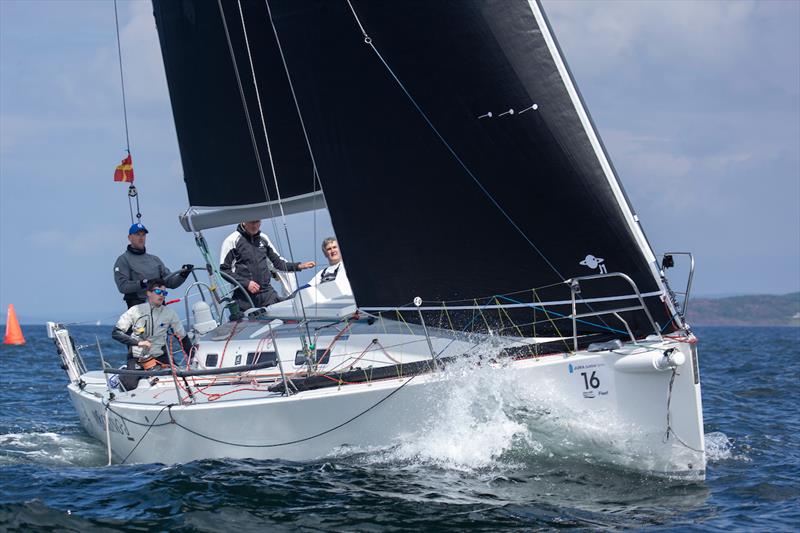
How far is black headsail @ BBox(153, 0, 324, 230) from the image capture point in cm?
1145

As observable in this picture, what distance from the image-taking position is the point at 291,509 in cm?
707

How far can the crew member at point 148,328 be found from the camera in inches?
405

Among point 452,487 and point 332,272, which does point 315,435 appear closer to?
point 452,487

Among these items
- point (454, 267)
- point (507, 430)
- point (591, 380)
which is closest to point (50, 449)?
point (454, 267)

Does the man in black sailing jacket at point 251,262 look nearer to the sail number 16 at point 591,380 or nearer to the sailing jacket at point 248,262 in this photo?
the sailing jacket at point 248,262

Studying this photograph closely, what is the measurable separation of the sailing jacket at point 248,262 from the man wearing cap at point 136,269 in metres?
0.78

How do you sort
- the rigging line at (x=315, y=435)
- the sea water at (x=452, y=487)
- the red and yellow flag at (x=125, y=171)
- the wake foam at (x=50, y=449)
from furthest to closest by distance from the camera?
the red and yellow flag at (x=125, y=171)
the wake foam at (x=50, y=449)
the rigging line at (x=315, y=435)
the sea water at (x=452, y=487)

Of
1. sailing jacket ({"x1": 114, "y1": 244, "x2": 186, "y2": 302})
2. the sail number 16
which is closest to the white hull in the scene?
the sail number 16

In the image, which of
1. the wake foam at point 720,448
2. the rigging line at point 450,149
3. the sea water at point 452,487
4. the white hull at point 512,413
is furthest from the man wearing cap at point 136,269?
the wake foam at point 720,448

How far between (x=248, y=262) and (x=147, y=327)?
167cm

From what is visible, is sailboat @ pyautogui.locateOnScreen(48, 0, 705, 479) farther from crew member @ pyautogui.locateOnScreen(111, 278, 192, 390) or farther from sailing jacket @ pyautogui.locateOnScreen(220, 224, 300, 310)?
sailing jacket @ pyautogui.locateOnScreen(220, 224, 300, 310)

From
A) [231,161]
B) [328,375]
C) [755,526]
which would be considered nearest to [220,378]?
[328,375]

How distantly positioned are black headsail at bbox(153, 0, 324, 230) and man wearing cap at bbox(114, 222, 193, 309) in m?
1.06

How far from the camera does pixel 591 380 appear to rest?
25.4ft
